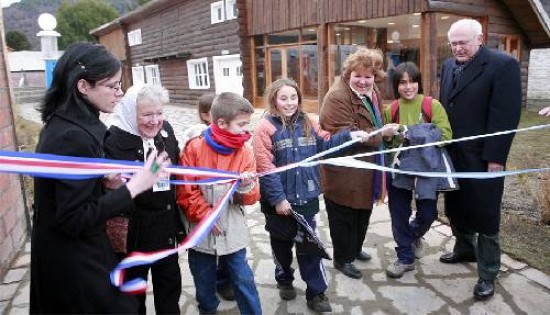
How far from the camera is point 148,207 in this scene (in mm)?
2592

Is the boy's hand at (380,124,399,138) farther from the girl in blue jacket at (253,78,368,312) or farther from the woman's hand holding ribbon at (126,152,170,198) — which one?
the woman's hand holding ribbon at (126,152,170,198)

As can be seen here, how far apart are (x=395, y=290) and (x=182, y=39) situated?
66.8 feet

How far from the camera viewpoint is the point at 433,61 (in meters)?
10.8

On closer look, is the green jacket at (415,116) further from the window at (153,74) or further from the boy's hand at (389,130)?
the window at (153,74)

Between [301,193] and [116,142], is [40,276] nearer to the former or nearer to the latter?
[116,142]

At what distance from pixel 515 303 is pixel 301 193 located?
1.84 m

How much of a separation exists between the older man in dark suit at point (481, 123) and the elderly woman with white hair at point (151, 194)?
219 cm

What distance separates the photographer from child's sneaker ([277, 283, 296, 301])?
3.40 m

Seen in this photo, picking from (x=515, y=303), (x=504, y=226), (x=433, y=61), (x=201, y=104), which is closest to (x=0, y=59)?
(x=201, y=104)

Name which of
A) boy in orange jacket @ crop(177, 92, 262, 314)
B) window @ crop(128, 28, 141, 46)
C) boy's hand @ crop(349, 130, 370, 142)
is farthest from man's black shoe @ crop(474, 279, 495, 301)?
window @ crop(128, 28, 141, 46)

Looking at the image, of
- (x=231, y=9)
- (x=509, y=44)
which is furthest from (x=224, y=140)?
(x=231, y=9)

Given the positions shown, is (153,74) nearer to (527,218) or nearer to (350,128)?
(527,218)

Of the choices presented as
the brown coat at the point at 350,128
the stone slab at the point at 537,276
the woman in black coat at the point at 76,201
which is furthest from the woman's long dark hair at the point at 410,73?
the woman in black coat at the point at 76,201

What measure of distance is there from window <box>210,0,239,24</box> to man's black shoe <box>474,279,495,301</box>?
15.3 m
